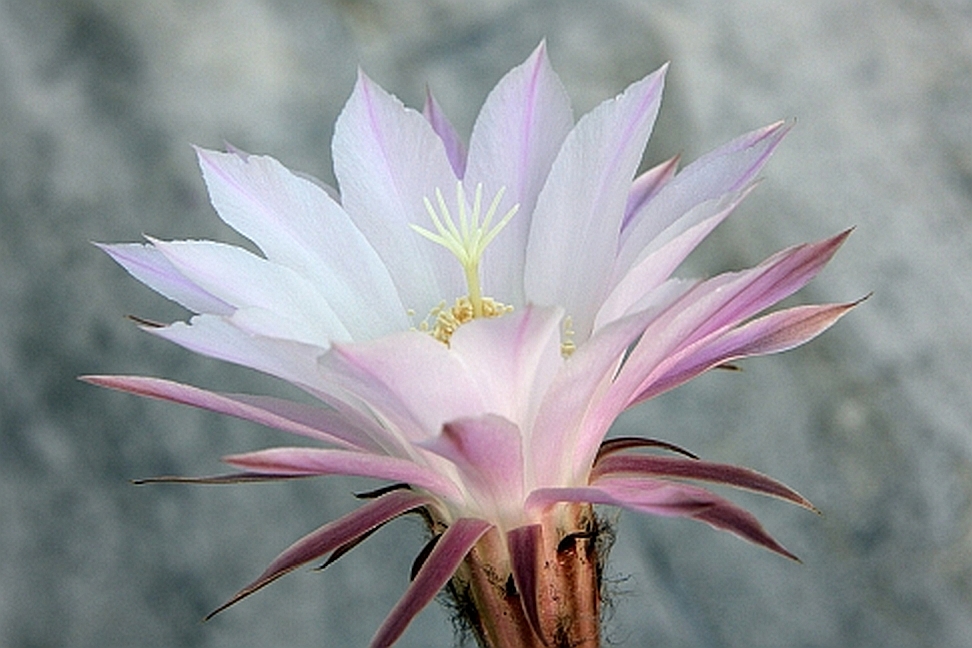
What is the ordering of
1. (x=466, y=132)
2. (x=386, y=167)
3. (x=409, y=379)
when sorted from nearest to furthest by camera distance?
(x=409, y=379), (x=386, y=167), (x=466, y=132)

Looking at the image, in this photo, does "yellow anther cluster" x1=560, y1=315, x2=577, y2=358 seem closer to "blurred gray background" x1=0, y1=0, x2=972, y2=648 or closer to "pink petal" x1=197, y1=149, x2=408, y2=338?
"pink petal" x1=197, y1=149, x2=408, y2=338

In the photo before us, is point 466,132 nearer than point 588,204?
No

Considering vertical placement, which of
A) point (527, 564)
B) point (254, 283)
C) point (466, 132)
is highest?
point (466, 132)

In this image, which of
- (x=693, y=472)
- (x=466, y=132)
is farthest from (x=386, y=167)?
(x=466, y=132)

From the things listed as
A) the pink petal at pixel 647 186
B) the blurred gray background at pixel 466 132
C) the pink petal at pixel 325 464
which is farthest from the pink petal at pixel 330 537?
the blurred gray background at pixel 466 132

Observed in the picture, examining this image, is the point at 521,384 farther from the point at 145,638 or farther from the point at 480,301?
the point at 145,638

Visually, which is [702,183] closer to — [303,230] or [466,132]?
[303,230]

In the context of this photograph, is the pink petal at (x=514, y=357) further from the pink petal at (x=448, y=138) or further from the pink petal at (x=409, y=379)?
the pink petal at (x=448, y=138)

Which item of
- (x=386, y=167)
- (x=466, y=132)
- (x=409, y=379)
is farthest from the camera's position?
(x=466, y=132)
